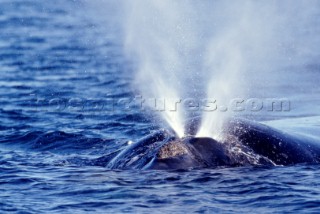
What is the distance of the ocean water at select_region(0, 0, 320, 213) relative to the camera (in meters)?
12.7

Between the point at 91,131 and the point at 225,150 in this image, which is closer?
Result: the point at 225,150

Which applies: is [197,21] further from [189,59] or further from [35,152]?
[35,152]

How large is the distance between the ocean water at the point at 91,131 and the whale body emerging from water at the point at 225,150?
0.24 metres

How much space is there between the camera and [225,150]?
1435 cm

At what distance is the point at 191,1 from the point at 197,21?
19.6 ft

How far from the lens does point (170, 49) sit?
34906 mm

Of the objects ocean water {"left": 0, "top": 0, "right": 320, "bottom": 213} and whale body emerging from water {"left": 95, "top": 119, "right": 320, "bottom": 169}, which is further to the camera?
whale body emerging from water {"left": 95, "top": 119, "right": 320, "bottom": 169}

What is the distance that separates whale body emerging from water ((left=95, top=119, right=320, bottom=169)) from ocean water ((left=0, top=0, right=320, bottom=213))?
0.24 m

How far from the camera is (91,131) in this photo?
20.3m

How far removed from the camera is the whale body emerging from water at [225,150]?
13891 millimetres

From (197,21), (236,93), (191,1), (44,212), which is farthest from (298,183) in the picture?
(191,1)

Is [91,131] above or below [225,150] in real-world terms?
above

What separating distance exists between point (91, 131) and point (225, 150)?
21.6 feet

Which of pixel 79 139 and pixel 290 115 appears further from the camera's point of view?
pixel 290 115
